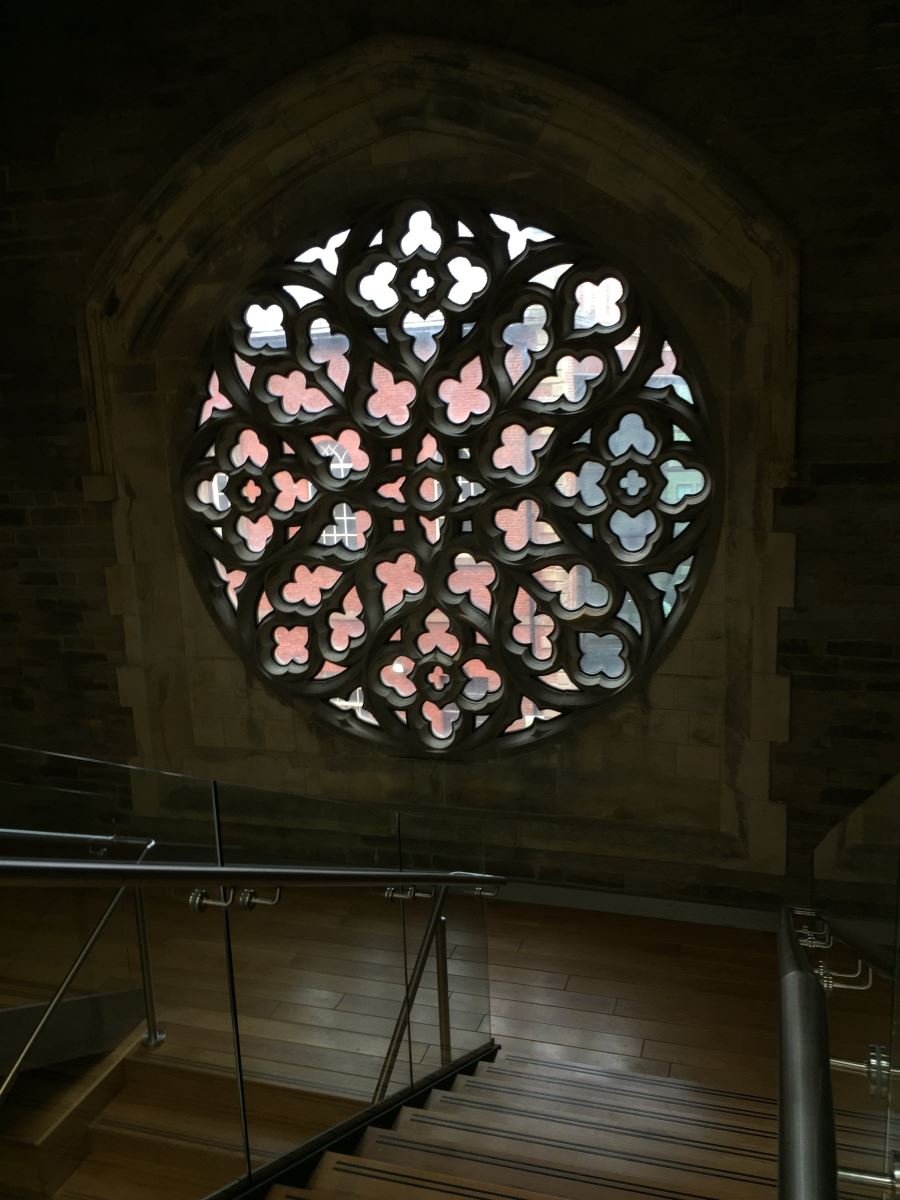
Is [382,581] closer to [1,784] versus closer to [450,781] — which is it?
[450,781]

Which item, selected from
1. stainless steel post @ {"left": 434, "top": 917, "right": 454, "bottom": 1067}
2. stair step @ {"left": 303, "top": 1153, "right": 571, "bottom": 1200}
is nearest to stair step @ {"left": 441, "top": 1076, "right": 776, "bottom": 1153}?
stainless steel post @ {"left": 434, "top": 917, "right": 454, "bottom": 1067}

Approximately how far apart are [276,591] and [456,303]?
5.33 feet

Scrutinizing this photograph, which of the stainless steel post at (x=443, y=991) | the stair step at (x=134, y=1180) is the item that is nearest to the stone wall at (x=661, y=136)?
the stainless steel post at (x=443, y=991)

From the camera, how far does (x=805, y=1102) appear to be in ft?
3.13

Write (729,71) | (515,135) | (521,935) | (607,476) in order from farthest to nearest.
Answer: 1. (521,935)
2. (607,476)
3. (515,135)
4. (729,71)

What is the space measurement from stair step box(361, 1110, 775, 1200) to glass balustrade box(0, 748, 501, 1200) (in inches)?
6.5

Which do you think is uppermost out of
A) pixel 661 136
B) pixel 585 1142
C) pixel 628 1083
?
pixel 661 136

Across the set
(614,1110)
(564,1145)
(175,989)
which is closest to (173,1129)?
(175,989)

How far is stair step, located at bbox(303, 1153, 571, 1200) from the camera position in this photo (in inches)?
79.3

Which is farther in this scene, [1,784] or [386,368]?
[386,368]

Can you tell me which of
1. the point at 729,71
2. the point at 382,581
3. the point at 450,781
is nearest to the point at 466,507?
the point at 382,581

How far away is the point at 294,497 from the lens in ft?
15.6

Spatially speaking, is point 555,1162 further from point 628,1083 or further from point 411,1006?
point 628,1083

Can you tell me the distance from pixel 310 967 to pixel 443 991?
933 millimetres
